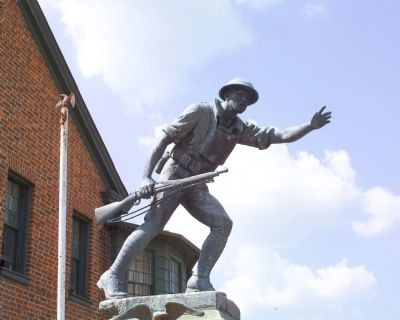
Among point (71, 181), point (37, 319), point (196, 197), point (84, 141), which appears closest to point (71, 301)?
point (37, 319)

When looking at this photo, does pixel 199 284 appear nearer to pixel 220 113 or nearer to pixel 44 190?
pixel 220 113

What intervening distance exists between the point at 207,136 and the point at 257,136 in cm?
51

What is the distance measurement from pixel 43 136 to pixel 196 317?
9.70 m

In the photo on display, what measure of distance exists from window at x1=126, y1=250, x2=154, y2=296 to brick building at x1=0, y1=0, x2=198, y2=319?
0.02m

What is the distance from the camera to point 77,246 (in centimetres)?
1611

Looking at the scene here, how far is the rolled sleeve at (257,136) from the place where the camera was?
6.84 meters

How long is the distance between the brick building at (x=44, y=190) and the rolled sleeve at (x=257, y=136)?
7.36 metres

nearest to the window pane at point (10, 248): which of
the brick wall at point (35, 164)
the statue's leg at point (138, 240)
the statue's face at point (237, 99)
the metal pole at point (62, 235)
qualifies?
the brick wall at point (35, 164)

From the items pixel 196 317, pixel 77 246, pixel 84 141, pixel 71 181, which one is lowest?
pixel 196 317

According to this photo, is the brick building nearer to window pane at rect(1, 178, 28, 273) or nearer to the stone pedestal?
window pane at rect(1, 178, 28, 273)

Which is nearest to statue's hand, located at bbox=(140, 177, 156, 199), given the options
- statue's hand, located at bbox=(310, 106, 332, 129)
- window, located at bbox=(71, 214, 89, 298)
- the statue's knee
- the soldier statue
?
the soldier statue

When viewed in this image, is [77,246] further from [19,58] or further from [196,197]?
[196,197]

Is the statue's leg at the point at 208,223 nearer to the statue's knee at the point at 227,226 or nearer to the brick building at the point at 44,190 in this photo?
the statue's knee at the point at 227,226

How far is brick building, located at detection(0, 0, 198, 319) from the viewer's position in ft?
44.7
